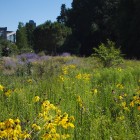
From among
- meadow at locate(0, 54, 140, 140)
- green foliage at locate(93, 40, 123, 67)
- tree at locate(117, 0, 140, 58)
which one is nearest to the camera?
meadow at locate(0, 54, 140, 140)

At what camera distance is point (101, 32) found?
4475 centimetres

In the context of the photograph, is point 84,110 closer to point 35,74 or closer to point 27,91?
point 27,91

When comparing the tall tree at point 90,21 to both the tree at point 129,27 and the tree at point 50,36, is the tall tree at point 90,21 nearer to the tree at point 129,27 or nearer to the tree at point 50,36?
the tree at point 50,36


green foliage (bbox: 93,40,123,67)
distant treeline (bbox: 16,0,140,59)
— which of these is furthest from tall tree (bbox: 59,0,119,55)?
green foliage (bbox: 93,40,123,67)

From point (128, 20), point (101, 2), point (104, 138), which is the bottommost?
point (104, 138)

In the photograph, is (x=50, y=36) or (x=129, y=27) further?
(x=50, y=36)

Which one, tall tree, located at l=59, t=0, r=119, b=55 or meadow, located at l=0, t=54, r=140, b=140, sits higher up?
tall tree, located at l=59, t=0, r=119, b=55

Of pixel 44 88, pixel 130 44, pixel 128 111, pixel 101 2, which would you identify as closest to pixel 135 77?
pixel 44 88

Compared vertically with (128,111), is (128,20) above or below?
above

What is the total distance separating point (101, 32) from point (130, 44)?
42.0 ft

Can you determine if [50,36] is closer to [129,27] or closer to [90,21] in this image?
[90,21]

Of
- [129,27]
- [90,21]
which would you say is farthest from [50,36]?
[129,27]

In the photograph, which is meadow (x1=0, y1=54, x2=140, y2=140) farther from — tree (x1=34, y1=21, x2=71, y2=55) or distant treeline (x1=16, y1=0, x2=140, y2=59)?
tree (x1=34, y1=21, x2=71, y2=55)

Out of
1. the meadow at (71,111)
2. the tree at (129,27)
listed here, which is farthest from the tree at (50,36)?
the meadow at (71,111)
